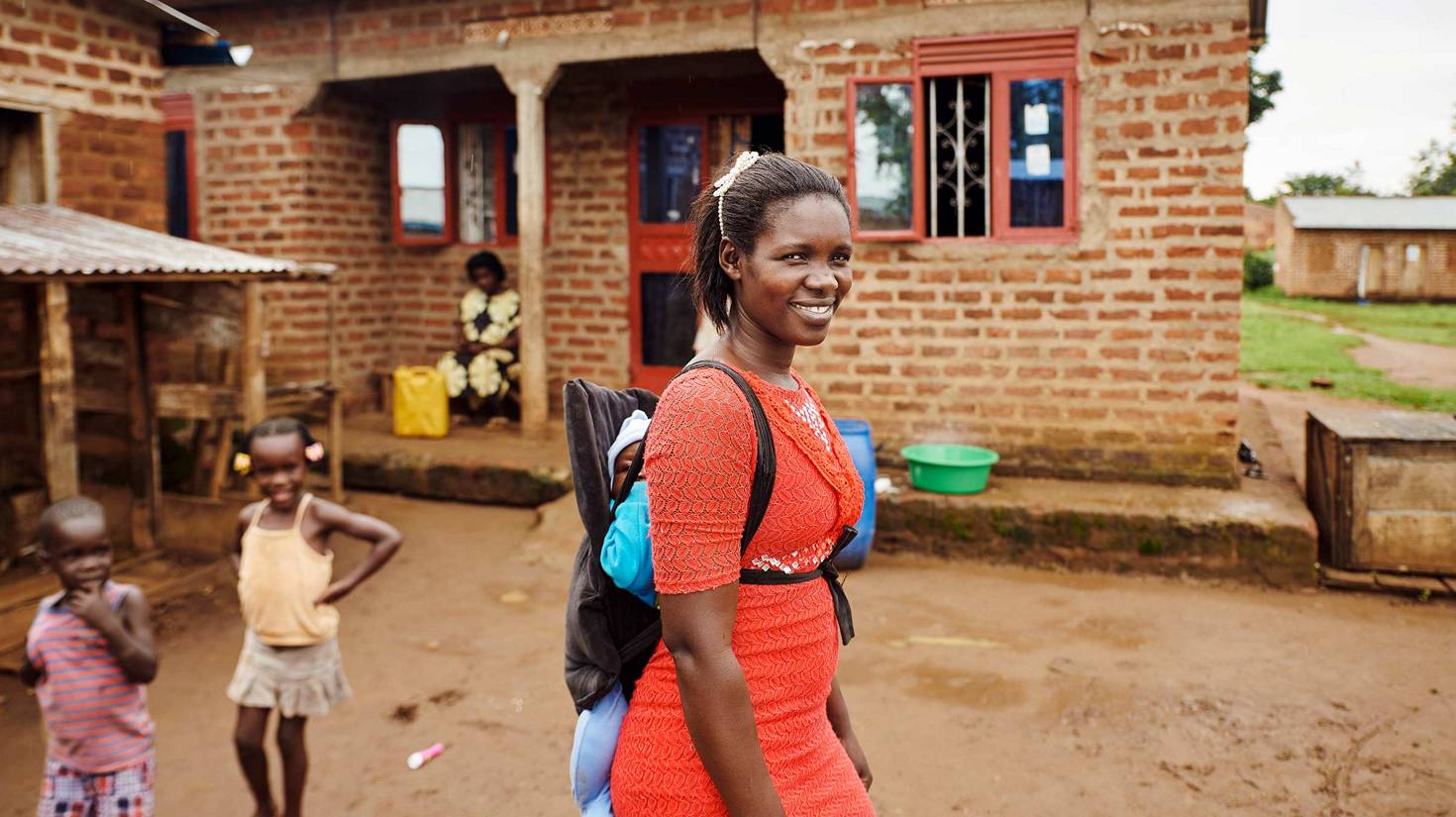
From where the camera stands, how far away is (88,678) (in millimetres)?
3021

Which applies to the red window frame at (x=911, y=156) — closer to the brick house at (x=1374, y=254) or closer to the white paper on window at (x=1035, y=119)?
the white paper on window at (x=1035, y=119)

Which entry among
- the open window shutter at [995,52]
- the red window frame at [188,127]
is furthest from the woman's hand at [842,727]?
the red window frame at [188,127]

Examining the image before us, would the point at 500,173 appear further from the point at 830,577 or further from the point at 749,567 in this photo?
the point at 749,567

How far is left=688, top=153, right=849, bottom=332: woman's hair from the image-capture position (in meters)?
1.68

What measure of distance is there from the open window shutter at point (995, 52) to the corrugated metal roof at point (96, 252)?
413 cm

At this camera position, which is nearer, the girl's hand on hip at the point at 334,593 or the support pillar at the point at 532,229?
the girl's hand on hip at the point at 334,593

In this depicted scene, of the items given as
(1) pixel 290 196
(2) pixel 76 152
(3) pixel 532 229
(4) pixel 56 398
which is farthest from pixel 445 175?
(4) pixel 56 398

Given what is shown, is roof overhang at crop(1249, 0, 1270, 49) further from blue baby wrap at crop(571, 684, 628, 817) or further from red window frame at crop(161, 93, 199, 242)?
red window frame at crop(161, 93, 199, 242)

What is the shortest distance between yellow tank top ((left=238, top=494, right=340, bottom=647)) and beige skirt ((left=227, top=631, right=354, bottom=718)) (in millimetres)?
46

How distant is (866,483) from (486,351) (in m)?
4.52

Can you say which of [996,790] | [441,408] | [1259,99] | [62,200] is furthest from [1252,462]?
[1259,99]

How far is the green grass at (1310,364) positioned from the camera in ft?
41.1

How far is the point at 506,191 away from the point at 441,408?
2329 millimetres

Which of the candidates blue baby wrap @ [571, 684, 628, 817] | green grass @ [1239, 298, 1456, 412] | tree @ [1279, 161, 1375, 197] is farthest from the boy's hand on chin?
tree @ [1279, 161, 1375, 197]
